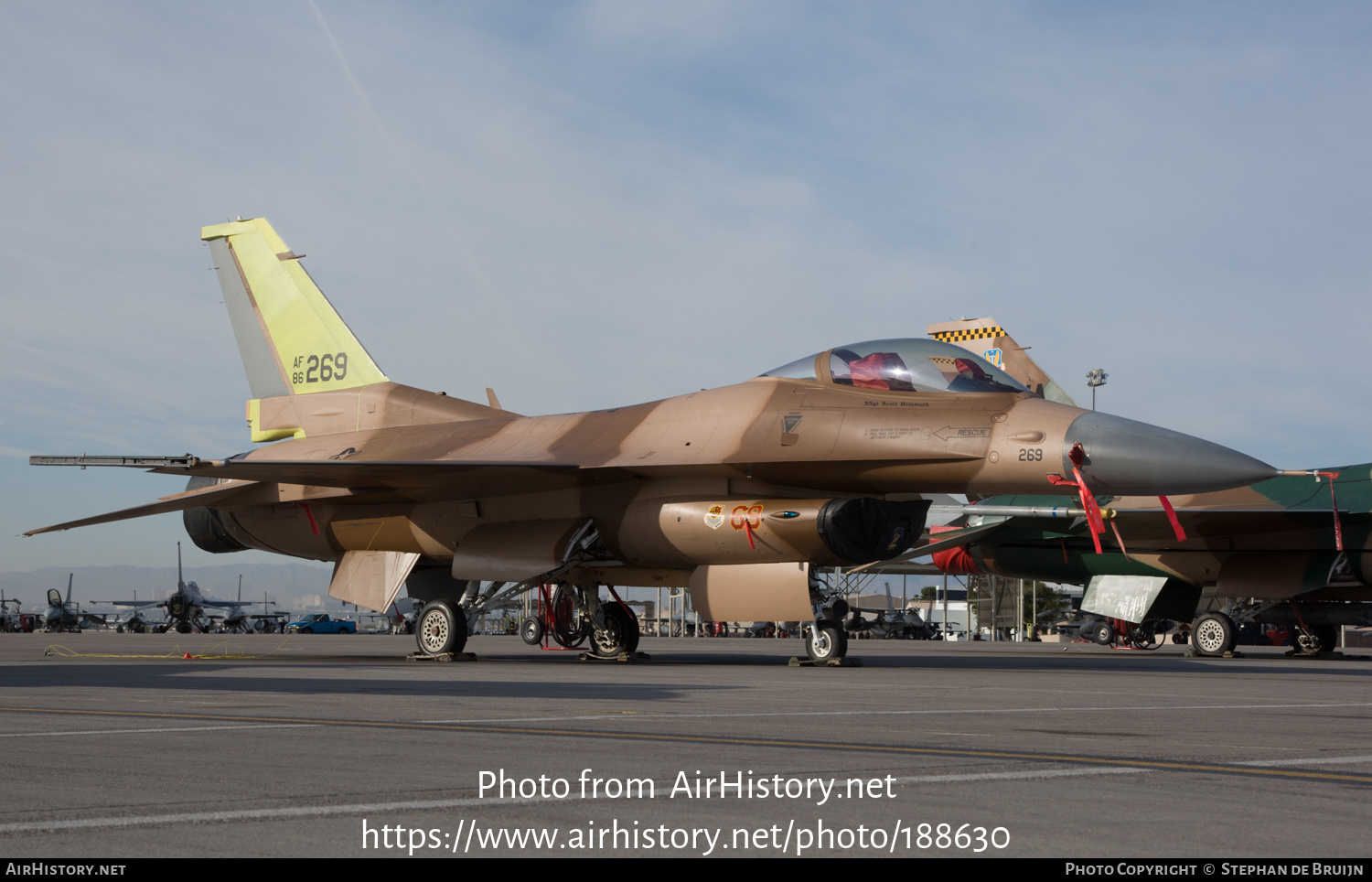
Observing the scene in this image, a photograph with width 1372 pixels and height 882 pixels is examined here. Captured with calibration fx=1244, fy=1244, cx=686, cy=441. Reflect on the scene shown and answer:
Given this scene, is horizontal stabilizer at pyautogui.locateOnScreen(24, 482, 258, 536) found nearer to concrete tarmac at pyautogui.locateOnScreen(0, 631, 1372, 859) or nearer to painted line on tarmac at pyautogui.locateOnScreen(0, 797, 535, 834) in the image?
concrete tarmac at pyautogui.locateOnScreen(0, 631, 1372, 859)

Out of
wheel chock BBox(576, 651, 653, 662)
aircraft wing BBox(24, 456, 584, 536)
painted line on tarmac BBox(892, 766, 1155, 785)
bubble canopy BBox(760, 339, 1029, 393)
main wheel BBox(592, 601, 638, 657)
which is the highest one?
bubble canopy BBox(760, 339, 1029, 393)

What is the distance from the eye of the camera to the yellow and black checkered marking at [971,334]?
26859 millimetres

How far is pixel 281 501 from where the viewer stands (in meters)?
19.1

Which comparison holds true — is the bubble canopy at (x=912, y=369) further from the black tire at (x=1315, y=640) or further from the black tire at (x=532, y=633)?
the black tire at (x=1315, y=640)

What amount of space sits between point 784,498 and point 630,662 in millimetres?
3860

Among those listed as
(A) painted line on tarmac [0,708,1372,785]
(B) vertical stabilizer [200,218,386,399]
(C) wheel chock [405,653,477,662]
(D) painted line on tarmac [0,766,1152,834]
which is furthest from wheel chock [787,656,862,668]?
(D) painted line on tarmac [0,766,1152,834]

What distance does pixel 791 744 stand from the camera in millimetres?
5934

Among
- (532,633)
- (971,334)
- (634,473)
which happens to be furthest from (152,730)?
(971,334)

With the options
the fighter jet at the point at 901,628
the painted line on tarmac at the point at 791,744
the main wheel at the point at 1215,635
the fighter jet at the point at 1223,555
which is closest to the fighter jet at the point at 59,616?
the fighter jet at the point at 901,628

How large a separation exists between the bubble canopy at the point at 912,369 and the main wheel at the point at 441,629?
240 inches

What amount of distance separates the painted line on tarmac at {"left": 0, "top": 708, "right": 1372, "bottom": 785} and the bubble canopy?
28.7 ft

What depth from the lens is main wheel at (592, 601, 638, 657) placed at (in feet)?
59.3

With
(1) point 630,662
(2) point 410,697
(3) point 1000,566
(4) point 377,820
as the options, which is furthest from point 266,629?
(4) point 377,820
